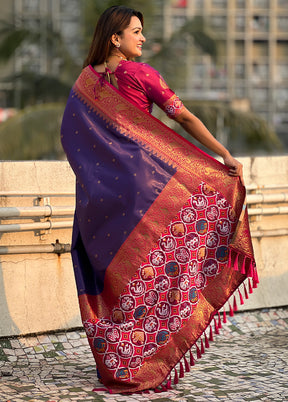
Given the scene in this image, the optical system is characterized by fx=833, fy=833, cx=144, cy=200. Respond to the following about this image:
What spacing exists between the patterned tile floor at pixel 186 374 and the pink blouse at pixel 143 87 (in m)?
1.36

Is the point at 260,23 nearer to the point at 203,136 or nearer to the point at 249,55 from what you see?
the point at 249,55

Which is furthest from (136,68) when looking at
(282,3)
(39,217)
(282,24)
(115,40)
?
(282,3)

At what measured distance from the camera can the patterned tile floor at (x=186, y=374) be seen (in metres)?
3.93

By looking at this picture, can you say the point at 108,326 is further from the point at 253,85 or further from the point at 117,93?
the point at 253,85

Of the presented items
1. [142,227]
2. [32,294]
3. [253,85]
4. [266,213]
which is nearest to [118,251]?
[142,227]

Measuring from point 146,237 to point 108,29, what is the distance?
104cm

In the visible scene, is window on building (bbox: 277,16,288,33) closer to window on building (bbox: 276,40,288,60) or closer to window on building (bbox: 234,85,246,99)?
window on building (bbox: 276,40,288,60)

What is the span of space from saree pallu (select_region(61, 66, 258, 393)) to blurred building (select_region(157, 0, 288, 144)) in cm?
6953

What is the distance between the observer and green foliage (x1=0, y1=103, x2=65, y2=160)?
718 inches

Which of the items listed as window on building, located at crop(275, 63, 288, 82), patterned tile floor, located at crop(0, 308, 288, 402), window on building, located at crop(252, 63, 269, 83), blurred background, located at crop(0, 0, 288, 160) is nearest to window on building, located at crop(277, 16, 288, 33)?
window on building, located at crop(275, 63, 288, 82)

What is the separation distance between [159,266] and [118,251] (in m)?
0.21

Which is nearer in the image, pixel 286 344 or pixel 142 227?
pixel 142 227

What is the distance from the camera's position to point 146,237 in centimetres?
401

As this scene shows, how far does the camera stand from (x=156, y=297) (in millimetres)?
4035
